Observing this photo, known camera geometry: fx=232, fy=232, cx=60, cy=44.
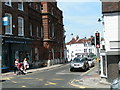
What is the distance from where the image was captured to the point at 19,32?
30812 mm

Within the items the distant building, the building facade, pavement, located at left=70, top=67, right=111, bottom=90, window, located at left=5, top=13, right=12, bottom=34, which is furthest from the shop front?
the distant building

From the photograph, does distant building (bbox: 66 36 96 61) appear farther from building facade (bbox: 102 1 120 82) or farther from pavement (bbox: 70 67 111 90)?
building facade (bbox: 102 1 120 82)

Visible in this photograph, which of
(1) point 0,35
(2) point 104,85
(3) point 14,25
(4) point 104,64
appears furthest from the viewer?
(3) point 14,25

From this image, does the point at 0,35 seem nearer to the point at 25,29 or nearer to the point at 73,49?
the point at 25,29

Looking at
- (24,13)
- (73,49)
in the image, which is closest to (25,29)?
(24,13)

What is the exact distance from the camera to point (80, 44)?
9750 cm

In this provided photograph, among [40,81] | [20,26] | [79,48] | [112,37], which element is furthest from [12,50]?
[79,48]

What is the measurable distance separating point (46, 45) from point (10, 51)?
47.3ft

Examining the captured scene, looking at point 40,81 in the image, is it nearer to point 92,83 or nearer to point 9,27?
point 92,83

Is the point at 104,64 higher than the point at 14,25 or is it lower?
lower

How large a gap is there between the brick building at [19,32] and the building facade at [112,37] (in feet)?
41.6

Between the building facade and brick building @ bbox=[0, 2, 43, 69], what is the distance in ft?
41.6

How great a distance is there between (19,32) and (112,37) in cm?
1843

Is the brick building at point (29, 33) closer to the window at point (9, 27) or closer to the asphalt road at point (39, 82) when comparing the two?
the window at point (9, 27)
